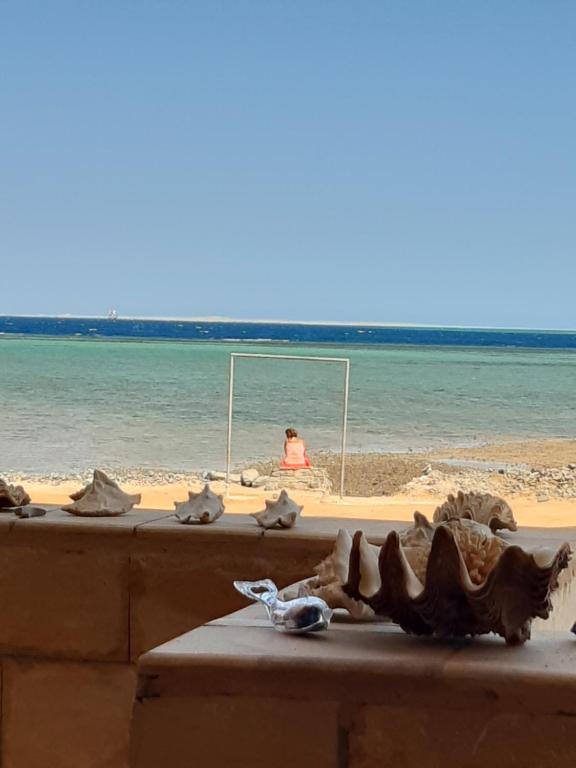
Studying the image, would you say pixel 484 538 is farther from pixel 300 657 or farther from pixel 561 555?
pixel 300 657

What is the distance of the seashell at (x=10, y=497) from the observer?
308cm

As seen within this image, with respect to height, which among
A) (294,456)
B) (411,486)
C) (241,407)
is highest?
(294,456)

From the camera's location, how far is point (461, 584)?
147 cm

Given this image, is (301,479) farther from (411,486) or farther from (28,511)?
(28,511)

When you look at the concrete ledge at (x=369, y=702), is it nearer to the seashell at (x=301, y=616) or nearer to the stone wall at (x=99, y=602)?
the seashell at (x=301, y=616)

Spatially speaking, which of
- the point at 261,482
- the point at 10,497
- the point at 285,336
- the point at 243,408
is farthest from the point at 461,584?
the point at 285,336

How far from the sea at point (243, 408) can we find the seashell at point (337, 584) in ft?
26.3

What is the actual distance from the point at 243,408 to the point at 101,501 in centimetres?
2285

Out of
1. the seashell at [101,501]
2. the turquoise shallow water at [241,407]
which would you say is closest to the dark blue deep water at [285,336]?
the turquoise shallow water at [241,407]

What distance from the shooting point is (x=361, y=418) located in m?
24.3

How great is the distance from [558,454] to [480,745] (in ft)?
58.8

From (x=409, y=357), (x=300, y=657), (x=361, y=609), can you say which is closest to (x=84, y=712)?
(x=361, y=609)

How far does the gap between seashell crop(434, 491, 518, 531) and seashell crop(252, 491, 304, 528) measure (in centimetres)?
48

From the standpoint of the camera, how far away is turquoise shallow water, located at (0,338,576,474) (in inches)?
723
